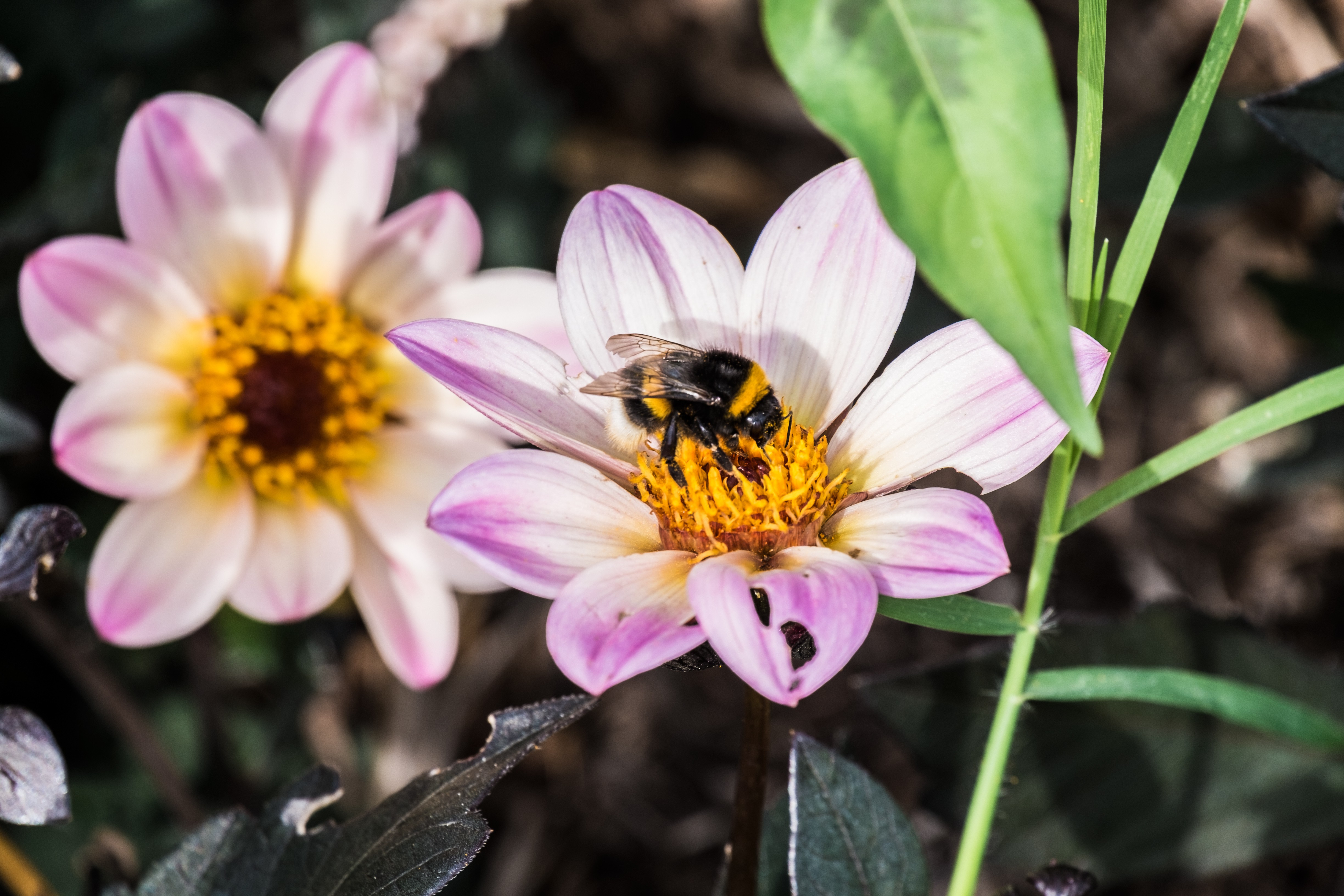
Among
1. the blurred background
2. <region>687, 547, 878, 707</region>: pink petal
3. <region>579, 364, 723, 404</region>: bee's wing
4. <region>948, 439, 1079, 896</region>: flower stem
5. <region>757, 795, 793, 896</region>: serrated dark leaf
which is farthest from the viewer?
the blurred background

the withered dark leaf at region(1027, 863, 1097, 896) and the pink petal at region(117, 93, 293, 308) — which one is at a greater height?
the pink petal at region(117, 93, 293, 308)

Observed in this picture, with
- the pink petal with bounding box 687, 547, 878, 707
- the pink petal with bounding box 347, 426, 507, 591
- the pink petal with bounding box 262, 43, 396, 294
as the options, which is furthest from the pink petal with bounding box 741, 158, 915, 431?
the pink petal with bounding box 262, 43, 396, 294

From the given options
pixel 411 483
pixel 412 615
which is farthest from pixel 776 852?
pixel 411 483

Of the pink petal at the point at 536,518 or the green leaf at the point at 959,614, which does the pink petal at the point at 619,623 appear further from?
the green leaf at the point at 959,614

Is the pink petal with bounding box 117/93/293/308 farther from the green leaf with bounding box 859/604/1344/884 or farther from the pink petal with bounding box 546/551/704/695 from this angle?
the green leaf with bounding box 859/604/1344/884

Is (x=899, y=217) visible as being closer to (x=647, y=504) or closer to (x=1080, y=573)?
(x=647, y=504)

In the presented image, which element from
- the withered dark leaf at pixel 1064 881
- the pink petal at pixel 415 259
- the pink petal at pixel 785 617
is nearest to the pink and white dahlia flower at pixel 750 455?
the pink petal at pixel 785 617

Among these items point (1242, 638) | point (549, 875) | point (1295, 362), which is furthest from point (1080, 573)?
point (549, 875)

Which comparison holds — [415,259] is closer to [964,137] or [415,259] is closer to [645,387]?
[645,387]

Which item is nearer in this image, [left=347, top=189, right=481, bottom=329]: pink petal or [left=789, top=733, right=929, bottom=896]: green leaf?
[left=789, top=733, right=929, bottom=896]: green leaf
